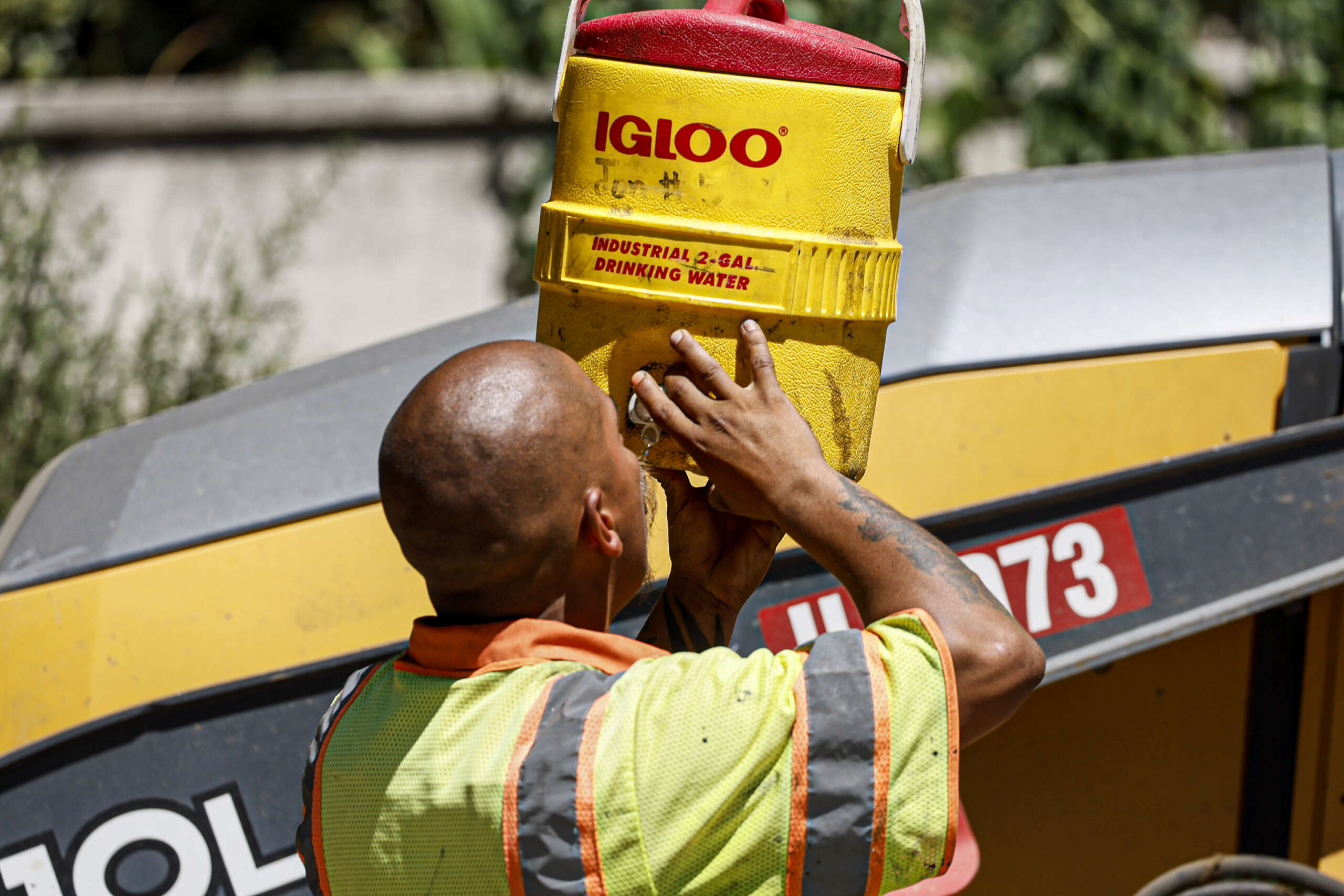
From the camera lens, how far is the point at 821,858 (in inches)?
46.8

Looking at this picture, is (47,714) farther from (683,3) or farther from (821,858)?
(683,3)

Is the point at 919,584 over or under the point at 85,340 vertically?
over

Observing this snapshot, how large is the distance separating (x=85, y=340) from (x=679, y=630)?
378 centimetres

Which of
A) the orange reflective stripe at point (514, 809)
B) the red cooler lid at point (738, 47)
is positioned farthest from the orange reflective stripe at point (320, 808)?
the red cooler lid at point (738, 47)

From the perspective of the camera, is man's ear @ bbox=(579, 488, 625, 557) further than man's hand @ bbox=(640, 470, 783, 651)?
No

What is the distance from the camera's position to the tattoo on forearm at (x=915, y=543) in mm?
1286

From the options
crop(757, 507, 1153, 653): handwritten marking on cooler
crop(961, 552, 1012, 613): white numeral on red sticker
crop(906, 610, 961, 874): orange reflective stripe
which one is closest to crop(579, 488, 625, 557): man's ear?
crop(906, 610, 961, 874): orange reflective stripe

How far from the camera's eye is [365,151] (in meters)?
5.96

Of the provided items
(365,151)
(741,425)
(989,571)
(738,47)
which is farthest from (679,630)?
(365,151)

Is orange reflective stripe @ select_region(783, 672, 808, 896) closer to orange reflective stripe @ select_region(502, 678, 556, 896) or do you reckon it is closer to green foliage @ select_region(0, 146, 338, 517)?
orange reflective stripe @ select_region(502, 678, 556, 896)

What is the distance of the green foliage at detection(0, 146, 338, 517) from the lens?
14.5ft

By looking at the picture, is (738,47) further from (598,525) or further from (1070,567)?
(1070,567)

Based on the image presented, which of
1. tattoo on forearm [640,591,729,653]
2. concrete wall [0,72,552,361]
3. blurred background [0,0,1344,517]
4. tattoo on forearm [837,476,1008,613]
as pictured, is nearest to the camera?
tattoo on forearm [837,476,1008,613]

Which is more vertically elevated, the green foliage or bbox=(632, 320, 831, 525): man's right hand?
bbox=(632, 320, 831, 525): man's right hand
